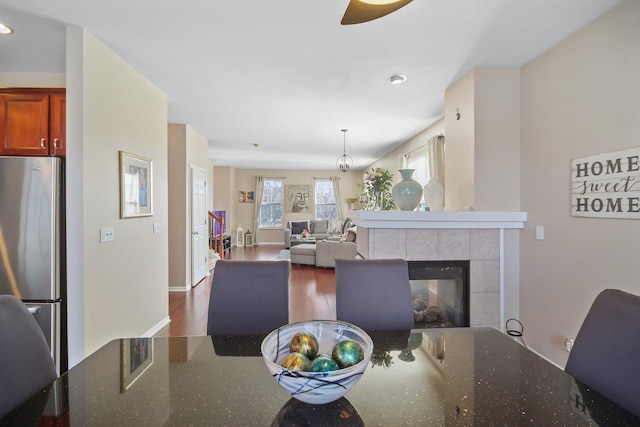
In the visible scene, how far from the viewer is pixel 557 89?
236 centimetres

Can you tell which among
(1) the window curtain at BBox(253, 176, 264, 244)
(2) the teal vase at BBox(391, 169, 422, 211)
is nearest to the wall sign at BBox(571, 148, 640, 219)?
(2) the teal vase at BBox(391, 169, 422, 211)

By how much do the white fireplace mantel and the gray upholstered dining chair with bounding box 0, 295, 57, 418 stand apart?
6.97ft

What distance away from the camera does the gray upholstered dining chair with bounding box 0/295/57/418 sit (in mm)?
861

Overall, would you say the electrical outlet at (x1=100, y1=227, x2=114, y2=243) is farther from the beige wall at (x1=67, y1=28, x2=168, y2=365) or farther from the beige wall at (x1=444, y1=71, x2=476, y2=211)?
the beige wall at (x1=444, y1=71, x2=476, y2=211)

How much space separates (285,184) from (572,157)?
836cm

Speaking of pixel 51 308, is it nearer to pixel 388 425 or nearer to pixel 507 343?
pixel 388 425

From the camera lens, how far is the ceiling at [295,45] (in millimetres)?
1964

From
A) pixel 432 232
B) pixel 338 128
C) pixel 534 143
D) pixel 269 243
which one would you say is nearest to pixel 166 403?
pixel 432 232

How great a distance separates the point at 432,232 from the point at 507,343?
1.52 metres

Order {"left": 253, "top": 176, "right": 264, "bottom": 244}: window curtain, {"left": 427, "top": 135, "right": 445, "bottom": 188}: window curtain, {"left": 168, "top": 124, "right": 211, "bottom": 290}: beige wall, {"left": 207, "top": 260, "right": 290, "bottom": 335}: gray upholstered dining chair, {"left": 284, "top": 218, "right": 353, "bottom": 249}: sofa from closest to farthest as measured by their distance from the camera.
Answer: {"left": 207, "top": 260, "right": 290, "bottom": 335}: gray upholstered dining chair
{"left": 427, "top": 135, "right": 445, "bottom": 188}: window curtain
{"left": 168, "top": 124, "right": 211, "bottom": 290}: beige wall
{"left": 284, "top": 218, "right": 353, "bottom": 249}: sofa
{"left": 253, "top": 176, "right": 264, "bottom": 244}: window curtain

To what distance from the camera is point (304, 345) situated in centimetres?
89

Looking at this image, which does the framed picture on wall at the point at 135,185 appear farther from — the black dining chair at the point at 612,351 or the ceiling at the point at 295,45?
the black dining chair at the point at 612,351

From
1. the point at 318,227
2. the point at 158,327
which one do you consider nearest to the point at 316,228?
the point at 318,227

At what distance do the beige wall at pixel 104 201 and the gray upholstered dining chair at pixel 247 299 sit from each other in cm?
138
